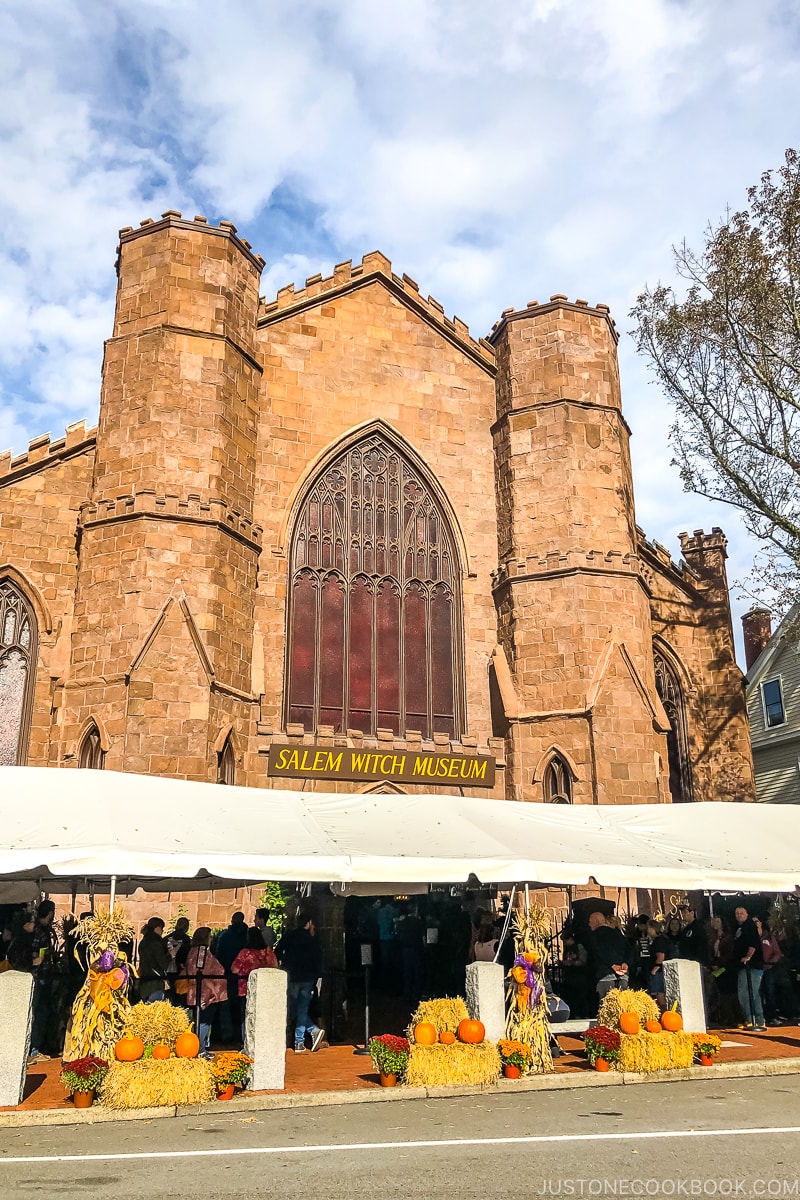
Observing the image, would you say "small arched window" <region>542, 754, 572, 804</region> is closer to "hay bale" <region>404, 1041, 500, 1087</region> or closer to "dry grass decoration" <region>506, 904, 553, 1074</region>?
"dry grass decoration" <region>506, 904, 553, 1074</region>

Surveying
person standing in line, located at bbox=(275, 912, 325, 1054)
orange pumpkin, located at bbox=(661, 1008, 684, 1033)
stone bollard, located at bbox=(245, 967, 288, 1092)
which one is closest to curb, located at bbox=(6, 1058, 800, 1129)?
stone bollard, located at bbox=(245, 967, 288, 1092)

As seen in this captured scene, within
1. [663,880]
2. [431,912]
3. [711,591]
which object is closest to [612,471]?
[711,591]

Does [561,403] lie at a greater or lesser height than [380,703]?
greater

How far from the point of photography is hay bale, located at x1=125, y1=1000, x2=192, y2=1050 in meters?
9.93

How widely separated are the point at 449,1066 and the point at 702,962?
692 centimetres

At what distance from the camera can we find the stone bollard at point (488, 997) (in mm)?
11352

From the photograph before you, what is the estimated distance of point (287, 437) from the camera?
2248 cm

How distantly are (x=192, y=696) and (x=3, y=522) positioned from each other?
582 cm

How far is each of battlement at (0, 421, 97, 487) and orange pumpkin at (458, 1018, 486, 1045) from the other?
580 inches

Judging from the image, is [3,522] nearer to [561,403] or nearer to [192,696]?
[192,696]

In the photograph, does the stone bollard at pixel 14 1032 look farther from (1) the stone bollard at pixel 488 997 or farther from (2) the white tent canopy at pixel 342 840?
(1) the stone bollard at pixel 488 997

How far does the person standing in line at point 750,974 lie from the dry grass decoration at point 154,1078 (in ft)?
27.0

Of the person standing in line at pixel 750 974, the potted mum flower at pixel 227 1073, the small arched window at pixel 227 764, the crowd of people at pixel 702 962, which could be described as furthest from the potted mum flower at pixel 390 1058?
the small arched window at pixel 227 764

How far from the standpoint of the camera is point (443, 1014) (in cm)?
1098
